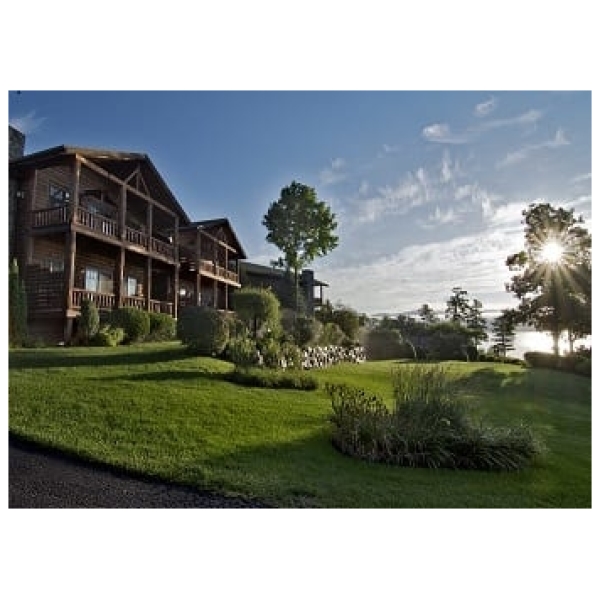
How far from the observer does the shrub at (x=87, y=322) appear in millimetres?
5375

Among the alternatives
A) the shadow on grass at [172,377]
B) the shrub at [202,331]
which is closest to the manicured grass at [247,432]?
the shadow on grass at [172,377]

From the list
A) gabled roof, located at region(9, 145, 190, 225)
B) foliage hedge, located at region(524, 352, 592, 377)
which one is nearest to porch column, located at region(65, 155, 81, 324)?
gabled roof, located at region(9, 145, 190, 225)

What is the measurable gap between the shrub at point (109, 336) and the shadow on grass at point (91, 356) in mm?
152

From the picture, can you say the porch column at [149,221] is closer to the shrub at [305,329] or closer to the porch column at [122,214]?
the porch column at [122,214]

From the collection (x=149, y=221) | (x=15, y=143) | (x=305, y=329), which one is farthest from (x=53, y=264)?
(x=305, y=329)

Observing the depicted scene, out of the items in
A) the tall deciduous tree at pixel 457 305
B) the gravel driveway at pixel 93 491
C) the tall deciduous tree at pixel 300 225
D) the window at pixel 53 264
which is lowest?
the gravel driveway at pixel 93 491

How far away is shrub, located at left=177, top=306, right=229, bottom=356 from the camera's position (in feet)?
19.0

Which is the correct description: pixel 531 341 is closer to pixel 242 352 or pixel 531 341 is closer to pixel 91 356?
pixel 242 352

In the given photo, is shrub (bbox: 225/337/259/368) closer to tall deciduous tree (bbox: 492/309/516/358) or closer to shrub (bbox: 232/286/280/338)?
shrub (bbox: 232/286/280/338)

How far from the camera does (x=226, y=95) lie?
398 centimetres

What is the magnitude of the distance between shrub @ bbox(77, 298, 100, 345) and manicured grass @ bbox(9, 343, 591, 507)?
0.40m
